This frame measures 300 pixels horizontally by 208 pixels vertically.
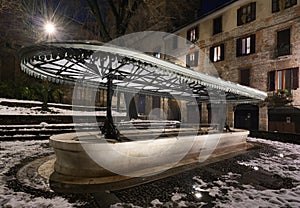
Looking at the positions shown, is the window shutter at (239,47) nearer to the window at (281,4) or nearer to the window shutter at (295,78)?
the window at (281,4)

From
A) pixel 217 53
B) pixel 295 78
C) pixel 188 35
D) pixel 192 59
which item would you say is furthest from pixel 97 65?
pixel 188 35

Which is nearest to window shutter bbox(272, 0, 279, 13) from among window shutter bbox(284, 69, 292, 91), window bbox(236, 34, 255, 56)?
window bbox(236, 34, 255, 56)

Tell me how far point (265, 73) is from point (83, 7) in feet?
52.2

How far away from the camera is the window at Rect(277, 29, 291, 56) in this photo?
50.4 ft

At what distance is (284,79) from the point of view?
15.5 meters

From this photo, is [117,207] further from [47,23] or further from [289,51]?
[289,51]

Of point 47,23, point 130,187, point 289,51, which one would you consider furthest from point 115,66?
point 289,51

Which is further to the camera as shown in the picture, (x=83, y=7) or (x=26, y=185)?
(x=83, y=7)

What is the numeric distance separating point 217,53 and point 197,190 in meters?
19.1

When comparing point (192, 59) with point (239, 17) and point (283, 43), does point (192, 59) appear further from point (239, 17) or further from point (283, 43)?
point (283, 43)

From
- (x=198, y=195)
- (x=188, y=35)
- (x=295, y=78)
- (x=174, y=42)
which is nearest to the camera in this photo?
(x=198, y=195)

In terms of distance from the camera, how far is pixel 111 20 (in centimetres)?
2456

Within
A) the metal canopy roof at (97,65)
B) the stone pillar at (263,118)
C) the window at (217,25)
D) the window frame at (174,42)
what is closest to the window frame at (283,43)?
the stone pillar at (263,118)

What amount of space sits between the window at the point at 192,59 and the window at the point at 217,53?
186cm
